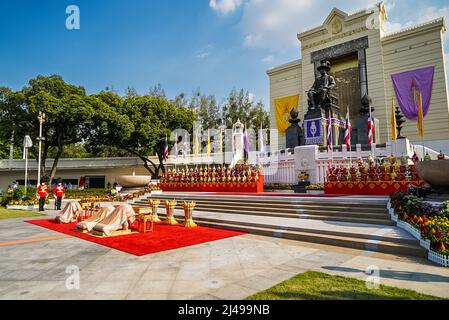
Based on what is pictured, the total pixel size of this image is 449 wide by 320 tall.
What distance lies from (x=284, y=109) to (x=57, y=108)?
22.8 metres

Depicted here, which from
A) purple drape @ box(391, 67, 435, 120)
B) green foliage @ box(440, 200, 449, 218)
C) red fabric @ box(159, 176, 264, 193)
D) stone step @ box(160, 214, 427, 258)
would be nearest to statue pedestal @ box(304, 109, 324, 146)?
red fabric @ box(159, 176, 264, 193)

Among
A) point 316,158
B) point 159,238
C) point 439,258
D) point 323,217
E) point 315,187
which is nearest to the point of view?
point 439,258

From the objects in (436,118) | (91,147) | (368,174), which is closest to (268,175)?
(368,174)

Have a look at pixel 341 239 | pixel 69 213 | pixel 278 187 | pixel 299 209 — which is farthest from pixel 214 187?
pixel 341 239

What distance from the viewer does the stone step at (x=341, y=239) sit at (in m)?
5.41

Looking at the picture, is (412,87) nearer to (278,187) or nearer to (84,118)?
(278,187)

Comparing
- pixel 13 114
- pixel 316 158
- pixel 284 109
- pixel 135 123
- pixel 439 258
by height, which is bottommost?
pixel 439 258

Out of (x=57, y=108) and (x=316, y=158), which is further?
(x=57, y=108)

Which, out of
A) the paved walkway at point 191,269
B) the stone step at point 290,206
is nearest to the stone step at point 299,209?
the stone step at point 290,206

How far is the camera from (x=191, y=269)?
4.60 metres

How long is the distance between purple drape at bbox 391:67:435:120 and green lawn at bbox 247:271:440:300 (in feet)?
78.4

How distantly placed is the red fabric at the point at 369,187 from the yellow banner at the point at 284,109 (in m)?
18.1

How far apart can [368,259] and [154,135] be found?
25.8 meters

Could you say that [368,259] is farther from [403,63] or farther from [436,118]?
[403,63]
